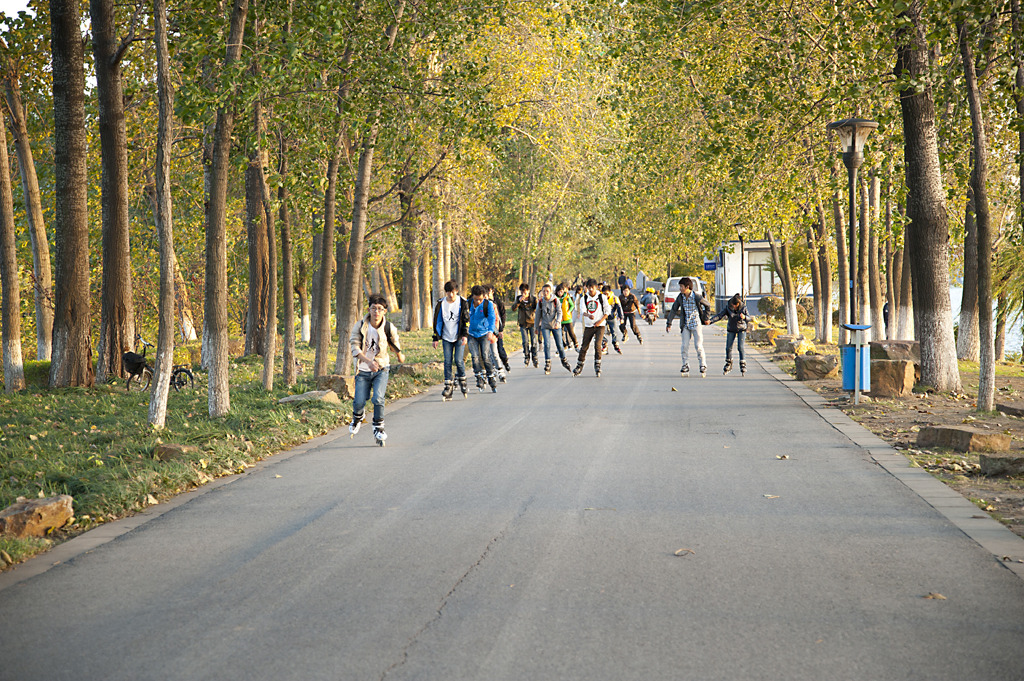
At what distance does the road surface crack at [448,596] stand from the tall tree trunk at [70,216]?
11.1m

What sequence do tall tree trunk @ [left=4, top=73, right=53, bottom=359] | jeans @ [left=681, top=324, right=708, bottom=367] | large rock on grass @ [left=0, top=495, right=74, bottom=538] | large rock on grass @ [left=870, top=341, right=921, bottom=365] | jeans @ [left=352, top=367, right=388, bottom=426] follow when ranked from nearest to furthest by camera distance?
large rock on grass @ [left=0, top=495, right=74, bottom=538]
jeans @ [left=352, top=367, right=388, bottom=426]
large rock on grass @ [left=870, top=341, right=921, bottom=365]
tall tree trunk @ [left=4, top=73, right=53, bottom=359]
jeans @ [left=681, top=324, right=708, bottom=367]

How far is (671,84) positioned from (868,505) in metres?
17.1

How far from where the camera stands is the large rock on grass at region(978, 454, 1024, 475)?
8477 millimetres

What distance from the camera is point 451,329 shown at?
626 inches

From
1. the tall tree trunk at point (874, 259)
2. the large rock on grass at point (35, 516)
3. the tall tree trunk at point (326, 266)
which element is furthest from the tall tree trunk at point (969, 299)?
the large rock on grass at point (35, 516)

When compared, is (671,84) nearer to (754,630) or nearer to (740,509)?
(740,509)

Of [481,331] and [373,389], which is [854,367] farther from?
[373,389]

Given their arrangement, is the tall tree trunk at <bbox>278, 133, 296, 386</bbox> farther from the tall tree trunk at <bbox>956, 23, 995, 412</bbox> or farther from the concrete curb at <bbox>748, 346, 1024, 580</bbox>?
the tall tree trunk at <bbox>956, 23, 995, 412</bbox>

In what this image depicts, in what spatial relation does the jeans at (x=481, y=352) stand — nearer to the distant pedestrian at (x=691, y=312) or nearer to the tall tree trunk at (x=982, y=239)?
the distant pedestrian at (x=691, y=312)

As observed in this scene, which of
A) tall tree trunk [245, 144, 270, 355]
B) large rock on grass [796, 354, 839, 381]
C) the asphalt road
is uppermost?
tall tree trunk [245, 144, 270, 355]

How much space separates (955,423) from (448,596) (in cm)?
881

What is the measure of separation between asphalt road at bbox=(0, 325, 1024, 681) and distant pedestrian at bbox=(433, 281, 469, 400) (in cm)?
610

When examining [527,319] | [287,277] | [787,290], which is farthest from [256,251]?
[787,290]

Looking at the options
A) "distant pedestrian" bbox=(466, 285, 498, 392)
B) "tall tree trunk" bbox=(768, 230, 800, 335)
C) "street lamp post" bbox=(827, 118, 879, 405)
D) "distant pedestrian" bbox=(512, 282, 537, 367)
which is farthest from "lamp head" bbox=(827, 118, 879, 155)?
"tall tree trunk" bbox=(768, 230, 800, 335)
